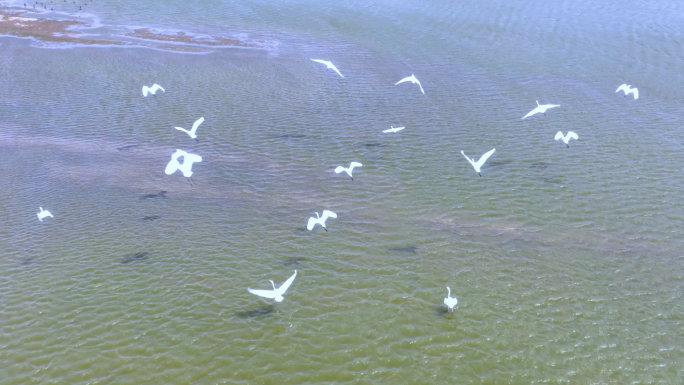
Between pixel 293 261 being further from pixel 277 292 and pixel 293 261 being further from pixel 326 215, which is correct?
pixel 277 292

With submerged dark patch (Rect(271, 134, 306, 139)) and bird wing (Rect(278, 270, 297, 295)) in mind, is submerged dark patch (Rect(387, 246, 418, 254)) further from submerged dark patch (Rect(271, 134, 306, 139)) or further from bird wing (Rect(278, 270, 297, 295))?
submerged dark patch (Rect(271, 134, 306, 139))

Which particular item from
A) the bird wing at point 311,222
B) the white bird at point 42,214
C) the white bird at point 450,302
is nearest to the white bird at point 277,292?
the bird wing at point 311,222

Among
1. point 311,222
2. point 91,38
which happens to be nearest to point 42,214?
point 311,222

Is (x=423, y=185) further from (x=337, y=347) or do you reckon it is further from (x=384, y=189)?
(x=337, y=347)

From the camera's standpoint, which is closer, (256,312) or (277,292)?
(277,292)

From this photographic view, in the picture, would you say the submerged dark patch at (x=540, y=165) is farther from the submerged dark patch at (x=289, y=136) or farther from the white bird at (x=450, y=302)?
the white bird at (x=450, y=302)

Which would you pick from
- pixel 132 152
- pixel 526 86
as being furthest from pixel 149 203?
pixel 526 86

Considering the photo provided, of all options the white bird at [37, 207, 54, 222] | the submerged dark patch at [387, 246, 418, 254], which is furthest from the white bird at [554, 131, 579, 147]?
the white bird at [37, 207, 54, 222]
